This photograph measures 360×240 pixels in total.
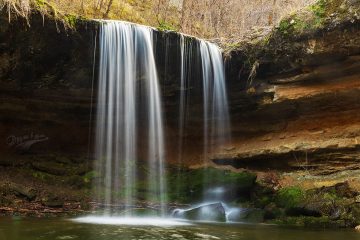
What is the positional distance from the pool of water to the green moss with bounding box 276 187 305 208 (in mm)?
1882

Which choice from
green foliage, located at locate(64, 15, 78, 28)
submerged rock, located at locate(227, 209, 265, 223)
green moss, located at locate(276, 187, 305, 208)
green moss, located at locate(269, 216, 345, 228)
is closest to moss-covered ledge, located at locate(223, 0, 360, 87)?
green moss, located at locate(276, 187, 305, 208)

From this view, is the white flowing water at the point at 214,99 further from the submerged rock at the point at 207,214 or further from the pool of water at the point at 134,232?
the pool of water at the point at 134,232

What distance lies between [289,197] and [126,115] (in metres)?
5.04

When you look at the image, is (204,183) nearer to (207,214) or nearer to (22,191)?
(207,214)

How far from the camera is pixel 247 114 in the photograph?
43.4ft

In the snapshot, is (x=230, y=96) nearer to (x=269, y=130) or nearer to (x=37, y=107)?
(x=269, y=130)

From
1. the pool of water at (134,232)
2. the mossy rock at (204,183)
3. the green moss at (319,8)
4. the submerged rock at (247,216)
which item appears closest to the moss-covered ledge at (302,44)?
the green moss at (319,8)

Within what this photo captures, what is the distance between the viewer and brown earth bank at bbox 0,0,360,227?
34.9 ft

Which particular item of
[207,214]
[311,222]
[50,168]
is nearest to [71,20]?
[50,168]

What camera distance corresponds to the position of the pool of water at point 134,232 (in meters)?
6.55

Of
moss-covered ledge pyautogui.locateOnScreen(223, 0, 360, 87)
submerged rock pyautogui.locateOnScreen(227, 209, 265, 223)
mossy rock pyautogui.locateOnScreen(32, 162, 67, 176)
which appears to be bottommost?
submerged rock pyautogui.locateOnScreen(227, 209, 265, 223)

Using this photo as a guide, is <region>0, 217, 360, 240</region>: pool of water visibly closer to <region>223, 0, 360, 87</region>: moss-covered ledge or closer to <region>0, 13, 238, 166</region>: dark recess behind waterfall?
<region>0, 13, 238, 166</region>: dark recess behind waterfall

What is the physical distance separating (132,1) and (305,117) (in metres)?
11.4

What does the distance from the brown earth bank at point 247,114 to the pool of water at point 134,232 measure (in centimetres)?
168
